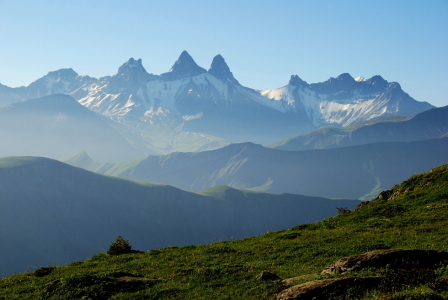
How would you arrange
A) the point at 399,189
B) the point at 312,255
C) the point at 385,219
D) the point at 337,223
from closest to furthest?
1. the point at 312,255
2. the point at 385,219
3. the point at 337,223
4. the point at 399,189

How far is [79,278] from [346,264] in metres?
14.1

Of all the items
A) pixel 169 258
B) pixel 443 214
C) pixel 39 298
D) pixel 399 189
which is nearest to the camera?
pixel 39 298

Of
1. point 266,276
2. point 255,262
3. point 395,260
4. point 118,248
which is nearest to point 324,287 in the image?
point 395,260

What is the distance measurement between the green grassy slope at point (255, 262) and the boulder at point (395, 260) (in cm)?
84

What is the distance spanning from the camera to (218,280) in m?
25.8

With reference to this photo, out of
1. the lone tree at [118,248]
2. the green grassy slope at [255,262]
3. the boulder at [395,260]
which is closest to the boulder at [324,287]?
the green grassy slope at [255,262]

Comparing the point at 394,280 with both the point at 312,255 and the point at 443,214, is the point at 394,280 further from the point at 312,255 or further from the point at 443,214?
the point at 443,214

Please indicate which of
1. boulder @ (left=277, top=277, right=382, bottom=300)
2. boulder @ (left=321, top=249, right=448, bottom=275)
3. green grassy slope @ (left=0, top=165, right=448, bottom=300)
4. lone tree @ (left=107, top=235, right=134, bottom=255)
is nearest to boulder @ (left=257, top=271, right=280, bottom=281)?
green grassy slope @ (left=0, top=165, right=448, bottom=300)

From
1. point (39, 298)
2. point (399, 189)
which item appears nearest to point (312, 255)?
point (39, 298)

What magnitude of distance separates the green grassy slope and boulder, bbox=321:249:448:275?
2.76 feet

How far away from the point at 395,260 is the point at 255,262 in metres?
9.97

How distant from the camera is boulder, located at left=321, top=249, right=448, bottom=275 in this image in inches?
868

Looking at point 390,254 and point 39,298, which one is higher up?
point 390,254

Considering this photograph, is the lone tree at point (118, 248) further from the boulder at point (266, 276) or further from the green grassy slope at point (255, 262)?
the boulder at point (266, 276)
